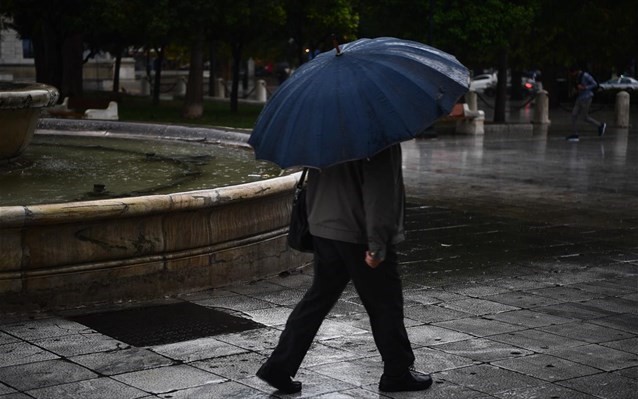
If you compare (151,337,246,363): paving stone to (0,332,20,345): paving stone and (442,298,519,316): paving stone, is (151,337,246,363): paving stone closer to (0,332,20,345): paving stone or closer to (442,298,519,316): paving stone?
(0,332,20,345): paving stone

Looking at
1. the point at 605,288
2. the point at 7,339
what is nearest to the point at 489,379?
the point at 7,339

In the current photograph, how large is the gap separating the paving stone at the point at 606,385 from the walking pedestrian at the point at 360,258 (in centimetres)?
82

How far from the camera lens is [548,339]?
7543mm

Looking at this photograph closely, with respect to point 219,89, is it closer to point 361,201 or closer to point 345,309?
point 345,309

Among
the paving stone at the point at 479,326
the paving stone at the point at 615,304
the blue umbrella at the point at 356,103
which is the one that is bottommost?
the paving stone at the point at 615,304

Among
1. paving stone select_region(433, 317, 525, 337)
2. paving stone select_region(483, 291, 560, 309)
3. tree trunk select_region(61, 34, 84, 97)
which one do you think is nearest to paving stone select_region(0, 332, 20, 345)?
paving stone select_region(433, 317, 525, 337)

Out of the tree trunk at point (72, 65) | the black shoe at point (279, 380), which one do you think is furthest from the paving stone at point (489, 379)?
the tree trunk at point (72, 65)

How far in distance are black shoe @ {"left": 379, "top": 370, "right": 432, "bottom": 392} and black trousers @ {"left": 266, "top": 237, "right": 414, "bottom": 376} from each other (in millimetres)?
39

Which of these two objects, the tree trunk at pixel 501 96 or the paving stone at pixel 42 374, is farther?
the tree trunk at pixel 501 96

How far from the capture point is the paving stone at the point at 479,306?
8.41 meters

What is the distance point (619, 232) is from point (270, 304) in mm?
5349

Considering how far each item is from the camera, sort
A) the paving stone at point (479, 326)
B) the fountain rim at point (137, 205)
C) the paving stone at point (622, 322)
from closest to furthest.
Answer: the paving stone at point (479, 326) < the fountain rim at point (137, 205) < the paving stone at point (622, 322)

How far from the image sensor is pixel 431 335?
7605 mm

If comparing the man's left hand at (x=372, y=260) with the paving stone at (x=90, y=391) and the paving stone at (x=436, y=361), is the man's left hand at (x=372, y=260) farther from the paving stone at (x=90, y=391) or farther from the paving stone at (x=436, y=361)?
the paving stone at (x=90, y=391)
